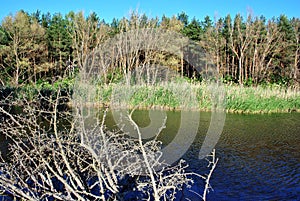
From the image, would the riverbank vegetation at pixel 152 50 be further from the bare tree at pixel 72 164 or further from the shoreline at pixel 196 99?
the bare tree at pixel 72 164

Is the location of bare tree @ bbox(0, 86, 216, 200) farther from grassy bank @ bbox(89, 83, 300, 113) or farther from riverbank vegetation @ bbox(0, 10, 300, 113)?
riverbank vegetation @ bbox(0, 10, 300, 113)

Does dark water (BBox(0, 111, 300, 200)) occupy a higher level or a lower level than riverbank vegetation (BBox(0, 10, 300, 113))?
lower

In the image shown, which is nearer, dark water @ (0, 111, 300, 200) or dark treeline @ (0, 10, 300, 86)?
dark water @ (0, 111, 300, 200)

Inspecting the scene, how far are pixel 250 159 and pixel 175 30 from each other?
1931 centimetres

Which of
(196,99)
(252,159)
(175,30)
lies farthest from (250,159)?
(175,30)

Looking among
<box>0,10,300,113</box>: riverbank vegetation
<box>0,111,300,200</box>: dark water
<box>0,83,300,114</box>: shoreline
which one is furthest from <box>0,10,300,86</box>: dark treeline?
<box>0,111,300,200</box>: dark water

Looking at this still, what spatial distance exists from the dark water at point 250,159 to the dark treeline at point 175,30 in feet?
38.2

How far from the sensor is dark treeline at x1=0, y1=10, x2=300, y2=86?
19672 mm

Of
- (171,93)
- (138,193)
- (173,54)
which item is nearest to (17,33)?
(173,54)

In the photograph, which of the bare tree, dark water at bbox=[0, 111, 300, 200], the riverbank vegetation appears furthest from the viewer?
the riverbank vegetation

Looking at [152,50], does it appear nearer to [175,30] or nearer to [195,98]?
[175,30]

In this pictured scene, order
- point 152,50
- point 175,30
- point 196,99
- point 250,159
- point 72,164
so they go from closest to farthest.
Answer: point 72,164 → point 250,159 → point 196,99 → point 152,50 → point 175,30

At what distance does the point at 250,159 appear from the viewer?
17.8 ft

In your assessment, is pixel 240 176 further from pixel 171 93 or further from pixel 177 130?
pixel 171 93
